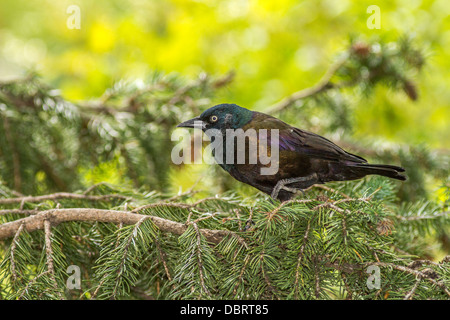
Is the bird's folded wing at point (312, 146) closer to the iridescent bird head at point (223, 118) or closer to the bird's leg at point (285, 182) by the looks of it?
the bird's leg at point (285, 182)

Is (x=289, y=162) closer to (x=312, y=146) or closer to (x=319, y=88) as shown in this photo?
(x=312, y=146)

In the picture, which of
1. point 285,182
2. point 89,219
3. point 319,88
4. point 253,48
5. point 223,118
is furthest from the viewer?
point 253,48

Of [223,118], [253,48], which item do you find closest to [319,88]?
[223,118]

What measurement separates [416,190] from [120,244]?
2.40 metres

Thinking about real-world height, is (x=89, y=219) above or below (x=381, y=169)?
below

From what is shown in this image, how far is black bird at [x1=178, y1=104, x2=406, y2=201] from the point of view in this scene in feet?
7.43

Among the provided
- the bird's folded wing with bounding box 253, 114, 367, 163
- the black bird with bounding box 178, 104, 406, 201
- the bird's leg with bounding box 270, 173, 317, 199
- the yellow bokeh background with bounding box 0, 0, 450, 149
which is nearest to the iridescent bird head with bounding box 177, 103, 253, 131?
the black bird with bounding box 178, 104, 406, 201

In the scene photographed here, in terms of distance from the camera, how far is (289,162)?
2.28 m

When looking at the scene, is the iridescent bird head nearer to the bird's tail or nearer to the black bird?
the black bird

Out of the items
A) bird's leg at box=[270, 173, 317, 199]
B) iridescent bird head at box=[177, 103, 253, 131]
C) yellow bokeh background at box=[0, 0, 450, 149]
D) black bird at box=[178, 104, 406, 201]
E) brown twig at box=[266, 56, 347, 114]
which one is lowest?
bird's leg at box=[270, 173, 317, 199]

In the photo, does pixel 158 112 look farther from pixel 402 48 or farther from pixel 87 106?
pixel 402 48

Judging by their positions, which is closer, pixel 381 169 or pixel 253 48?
pixel 381 169

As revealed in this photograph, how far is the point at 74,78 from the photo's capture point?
21.7 ft

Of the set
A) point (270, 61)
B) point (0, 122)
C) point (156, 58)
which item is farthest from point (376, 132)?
point (0, 122)
